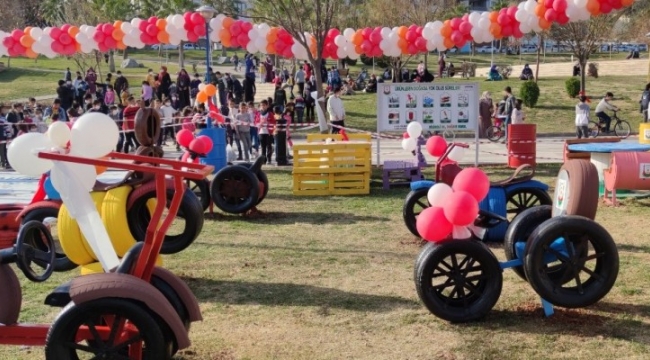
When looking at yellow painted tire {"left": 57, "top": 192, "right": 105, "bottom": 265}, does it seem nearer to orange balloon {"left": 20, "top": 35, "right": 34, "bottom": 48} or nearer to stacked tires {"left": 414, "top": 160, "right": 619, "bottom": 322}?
stacked tires {"left": 414, "top": 160, "right": 619, "bottom": 322}

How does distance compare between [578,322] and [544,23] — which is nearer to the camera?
[578,322]

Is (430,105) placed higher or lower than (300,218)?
higher

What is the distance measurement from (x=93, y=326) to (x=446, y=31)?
610 inches

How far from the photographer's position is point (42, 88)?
38.7m

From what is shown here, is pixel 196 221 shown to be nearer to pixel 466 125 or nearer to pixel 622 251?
pixel 622 251

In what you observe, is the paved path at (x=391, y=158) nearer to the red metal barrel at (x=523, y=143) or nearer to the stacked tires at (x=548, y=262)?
the red metal barrel at (x=523, y=143)

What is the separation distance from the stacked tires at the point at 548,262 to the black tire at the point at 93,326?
8.35 ft

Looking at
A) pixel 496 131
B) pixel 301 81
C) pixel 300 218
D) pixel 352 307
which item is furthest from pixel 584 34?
pixel 352 307

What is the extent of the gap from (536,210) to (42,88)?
35690 millimetres

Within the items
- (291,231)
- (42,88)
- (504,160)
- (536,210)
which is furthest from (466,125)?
(42,88)

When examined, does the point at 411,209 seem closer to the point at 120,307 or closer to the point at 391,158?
the point at 120,307

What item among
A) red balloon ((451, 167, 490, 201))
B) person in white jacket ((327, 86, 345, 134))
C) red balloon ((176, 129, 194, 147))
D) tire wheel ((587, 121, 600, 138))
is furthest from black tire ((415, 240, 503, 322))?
tire wheel ((587, 121, 600, 138))

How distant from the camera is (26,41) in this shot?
67.7ft

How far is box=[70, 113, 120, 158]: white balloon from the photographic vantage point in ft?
18.7
